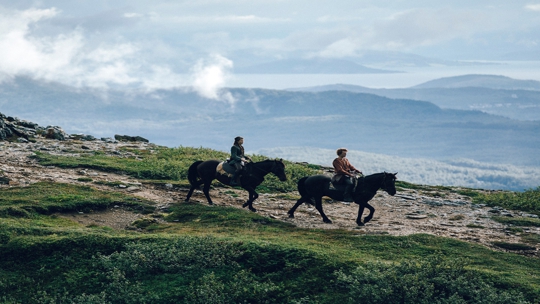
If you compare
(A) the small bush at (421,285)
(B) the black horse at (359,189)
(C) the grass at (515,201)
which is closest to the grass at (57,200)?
(B) the black horse at (359,189)

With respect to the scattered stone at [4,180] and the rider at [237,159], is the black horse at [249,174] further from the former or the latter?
the scattered stone at [4,180]

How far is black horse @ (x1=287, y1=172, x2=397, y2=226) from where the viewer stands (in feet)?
89.0

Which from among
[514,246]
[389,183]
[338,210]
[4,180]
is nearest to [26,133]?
[4,180]

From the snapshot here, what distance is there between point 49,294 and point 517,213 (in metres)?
24.8

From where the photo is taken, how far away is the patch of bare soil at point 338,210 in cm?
2737

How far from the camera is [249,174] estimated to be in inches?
1176

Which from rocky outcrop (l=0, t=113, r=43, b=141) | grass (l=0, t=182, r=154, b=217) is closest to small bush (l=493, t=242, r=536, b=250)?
grass (l=0, t=182, r=154, b=217)

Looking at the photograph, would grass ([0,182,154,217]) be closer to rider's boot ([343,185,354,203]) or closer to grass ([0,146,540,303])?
grass ([0,146,540,303])

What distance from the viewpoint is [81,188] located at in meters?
32.3

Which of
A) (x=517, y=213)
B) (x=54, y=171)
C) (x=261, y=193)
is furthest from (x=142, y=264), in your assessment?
(x=517, y=213)

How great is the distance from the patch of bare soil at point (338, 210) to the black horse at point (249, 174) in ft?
3.30

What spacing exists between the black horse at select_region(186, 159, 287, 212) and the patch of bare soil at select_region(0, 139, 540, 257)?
1.01 m

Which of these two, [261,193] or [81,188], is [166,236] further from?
[261,193]

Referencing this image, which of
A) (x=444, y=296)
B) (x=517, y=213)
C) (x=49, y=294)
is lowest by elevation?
(x=49, y=294)
